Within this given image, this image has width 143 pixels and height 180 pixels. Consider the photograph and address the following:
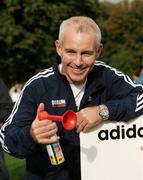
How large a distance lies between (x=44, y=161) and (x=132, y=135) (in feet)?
1.82

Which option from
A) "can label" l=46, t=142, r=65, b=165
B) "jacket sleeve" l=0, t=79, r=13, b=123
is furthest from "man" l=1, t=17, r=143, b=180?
"jacket sleeve" l=0, t=79, r=13, b=123

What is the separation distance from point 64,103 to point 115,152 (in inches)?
16.9

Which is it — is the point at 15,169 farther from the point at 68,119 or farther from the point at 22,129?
the point at 68,119

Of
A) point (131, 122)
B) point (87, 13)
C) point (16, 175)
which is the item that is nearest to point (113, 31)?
point (87, 13)

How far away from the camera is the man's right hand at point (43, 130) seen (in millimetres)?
2934

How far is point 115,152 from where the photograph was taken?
11.5ft

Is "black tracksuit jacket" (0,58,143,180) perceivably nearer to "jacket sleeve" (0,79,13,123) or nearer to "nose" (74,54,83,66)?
"nose" (74,54,83,66)

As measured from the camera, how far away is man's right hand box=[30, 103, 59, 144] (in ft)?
9.62

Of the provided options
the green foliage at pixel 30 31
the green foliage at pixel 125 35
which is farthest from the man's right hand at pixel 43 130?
the green foliage at pixel 125 35

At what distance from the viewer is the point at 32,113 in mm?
3334

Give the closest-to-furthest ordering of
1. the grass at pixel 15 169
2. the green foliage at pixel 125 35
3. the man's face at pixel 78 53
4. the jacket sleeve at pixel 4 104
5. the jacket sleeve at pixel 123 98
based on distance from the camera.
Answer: the man's face at pixel 78 53
the jacket sleeve at pixel 123 98
the jacket sleeve at pixel 4 104
the grass at pixel 15 169
the green foliage at pixel 125 35

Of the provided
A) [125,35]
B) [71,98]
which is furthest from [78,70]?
[125,35]

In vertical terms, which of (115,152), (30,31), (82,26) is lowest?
(30,31)

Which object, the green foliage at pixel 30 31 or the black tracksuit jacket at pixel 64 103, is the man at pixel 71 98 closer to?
the black tracksuit jacket at pixel 64 103
